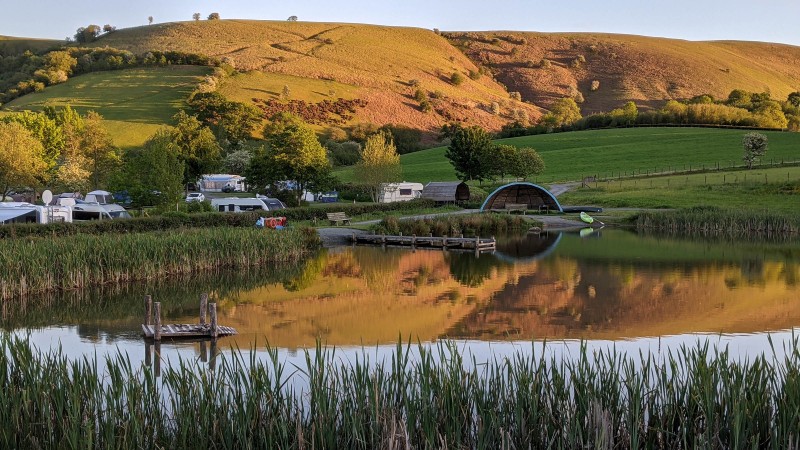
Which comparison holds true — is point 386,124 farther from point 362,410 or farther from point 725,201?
point 362,410

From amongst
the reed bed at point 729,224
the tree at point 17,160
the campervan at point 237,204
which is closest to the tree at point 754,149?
the reed bed at point 729,224

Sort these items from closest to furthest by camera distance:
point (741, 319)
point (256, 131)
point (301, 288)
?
point (741, 319)
point (301, 288)
point (256, 131)

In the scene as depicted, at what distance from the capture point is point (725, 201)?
54094mm

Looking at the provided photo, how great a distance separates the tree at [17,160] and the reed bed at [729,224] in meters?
35.1

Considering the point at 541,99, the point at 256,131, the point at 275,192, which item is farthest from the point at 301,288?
the point at 541,99

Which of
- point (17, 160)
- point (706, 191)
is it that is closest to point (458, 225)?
point (706, 191)

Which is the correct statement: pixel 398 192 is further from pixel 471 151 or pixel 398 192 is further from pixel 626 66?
pixel 626 66

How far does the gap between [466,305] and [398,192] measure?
Result: 4081 centimetres

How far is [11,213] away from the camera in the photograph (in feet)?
114

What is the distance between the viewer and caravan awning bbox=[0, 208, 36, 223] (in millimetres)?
34406

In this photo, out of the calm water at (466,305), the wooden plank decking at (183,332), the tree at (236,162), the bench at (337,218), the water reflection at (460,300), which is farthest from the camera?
the tree at (236,162)

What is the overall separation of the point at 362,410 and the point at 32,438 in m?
3.19

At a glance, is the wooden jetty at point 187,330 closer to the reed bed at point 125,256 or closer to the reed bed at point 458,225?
the reed bed at point 125,256

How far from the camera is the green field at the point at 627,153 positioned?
7275 centimetres
